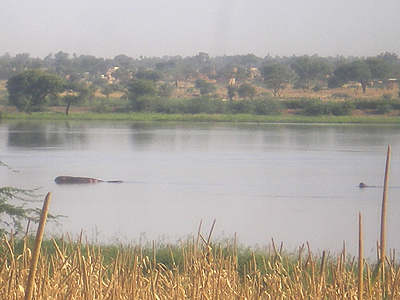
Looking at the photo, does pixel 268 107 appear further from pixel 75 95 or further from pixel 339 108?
pixel 75 95

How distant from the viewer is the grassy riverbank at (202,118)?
40906mm

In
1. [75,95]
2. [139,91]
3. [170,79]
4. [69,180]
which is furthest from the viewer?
[170,79]

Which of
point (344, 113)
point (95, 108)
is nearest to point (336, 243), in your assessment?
point (344, 113)

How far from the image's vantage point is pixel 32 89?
43.2 meters

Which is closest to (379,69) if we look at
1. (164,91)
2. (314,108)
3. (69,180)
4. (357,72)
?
(357,72)

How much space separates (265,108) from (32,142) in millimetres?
20905

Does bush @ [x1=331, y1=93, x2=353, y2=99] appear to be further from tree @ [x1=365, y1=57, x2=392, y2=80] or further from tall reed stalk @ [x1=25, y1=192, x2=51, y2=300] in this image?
tall reed stalk @ [x1=25, y1=192, x2=51, y2=300]

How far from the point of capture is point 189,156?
69.6 feet

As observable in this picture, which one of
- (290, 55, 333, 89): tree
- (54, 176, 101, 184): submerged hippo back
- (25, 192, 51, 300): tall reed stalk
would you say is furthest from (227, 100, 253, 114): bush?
(25, 192, 51, 300): tall reed stalk

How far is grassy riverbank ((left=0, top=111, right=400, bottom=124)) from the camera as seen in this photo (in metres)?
40.9

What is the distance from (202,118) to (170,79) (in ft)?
95.6

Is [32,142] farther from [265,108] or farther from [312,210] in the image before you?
[265,108]

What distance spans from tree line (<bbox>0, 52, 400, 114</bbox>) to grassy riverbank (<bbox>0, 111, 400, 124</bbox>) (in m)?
1.35

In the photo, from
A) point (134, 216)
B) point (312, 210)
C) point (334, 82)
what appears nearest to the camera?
point (134, 216)
